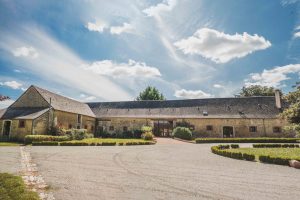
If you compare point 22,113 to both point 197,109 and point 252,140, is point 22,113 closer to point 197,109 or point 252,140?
point 197,109

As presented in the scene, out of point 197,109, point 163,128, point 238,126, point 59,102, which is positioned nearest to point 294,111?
point 238,126

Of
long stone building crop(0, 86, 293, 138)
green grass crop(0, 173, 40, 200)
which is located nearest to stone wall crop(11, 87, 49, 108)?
long stone building crop(0, 86, 293, 138)

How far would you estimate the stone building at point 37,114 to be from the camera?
22.0 metres

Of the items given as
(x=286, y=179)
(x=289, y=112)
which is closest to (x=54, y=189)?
(x=286, y=179)

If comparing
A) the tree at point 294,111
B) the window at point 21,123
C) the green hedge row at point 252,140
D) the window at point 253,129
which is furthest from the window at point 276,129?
the window at point 21,123

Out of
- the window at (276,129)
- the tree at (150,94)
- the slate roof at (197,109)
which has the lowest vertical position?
the window at (276,129)

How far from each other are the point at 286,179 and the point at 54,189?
22.4 feet

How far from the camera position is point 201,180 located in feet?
20.6

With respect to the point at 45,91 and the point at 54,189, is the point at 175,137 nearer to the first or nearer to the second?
the point at 45,91

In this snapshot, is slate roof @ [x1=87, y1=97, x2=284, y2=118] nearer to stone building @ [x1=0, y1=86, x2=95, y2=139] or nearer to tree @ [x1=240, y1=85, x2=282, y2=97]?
stone building @ [x1=0, y1=86, x2=95, y2=139]

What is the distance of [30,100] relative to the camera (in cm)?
2552

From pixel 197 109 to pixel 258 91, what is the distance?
23.1 m

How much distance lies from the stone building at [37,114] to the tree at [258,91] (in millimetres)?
38250

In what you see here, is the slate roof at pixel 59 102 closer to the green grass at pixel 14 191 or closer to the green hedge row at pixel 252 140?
the green hedge row at pixel 252 140
